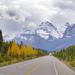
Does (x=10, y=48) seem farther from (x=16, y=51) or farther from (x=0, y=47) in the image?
(x=0, y=47)

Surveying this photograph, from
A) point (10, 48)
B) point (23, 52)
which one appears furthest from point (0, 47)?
point (23, 52)

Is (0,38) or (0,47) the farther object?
(0,38)

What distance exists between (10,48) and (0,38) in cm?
702

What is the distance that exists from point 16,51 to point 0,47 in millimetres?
13283

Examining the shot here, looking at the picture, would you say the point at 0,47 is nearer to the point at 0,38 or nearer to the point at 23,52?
the point at 0,38

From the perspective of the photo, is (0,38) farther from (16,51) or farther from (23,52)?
(23,52)

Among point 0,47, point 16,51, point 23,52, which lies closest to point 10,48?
point 16,51

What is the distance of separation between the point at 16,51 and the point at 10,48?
2417mm

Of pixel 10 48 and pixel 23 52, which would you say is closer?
pixel 10 48

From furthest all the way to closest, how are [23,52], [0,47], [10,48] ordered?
[23,52] → [10,48] → [0,47]

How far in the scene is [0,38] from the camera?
5002 inches

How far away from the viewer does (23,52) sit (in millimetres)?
142625

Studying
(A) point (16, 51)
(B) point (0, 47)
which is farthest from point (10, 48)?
(B) point (0, 47)

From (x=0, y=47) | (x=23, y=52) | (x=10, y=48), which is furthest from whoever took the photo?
(x=23, y=52)
